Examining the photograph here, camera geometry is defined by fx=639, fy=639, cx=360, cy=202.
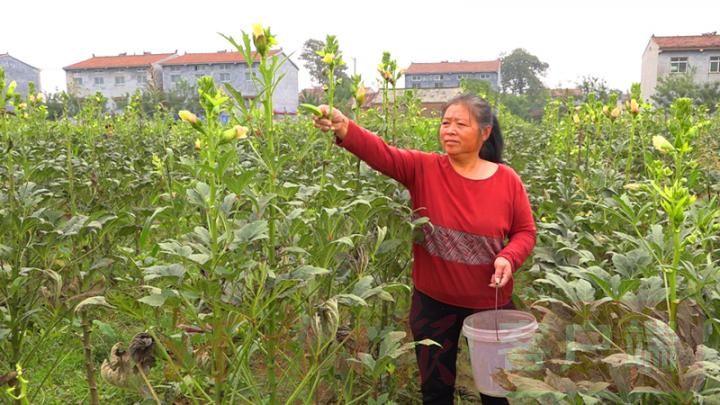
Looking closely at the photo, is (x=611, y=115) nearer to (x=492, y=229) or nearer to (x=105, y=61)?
(x=492, y=229)

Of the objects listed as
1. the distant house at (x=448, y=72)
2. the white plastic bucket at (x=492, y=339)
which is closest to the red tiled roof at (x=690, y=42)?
the distant house at (x=448, y=72)

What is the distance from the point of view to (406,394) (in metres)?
3.24

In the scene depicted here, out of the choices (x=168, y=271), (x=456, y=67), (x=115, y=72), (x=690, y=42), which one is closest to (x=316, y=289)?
(x=168, y=271)

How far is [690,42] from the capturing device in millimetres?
44406

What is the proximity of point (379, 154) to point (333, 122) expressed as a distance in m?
0.26

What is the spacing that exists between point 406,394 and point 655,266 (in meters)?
1.56

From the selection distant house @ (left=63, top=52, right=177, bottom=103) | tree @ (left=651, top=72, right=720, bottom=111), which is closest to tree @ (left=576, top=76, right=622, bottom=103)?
tree @ (left=651, top=72, right=720, bottom=111)

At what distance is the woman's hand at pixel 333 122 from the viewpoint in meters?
2.52

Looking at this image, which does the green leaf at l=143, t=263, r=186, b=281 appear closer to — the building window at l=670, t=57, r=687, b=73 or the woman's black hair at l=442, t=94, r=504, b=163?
the woman's black hair at l=442, t=94, r=504, b=163

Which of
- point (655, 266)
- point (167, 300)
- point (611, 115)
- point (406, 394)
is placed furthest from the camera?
point (611, 115)

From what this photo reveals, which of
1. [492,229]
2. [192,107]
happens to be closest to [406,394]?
[492,229]

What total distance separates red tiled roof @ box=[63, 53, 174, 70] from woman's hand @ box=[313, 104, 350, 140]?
58.1 meters

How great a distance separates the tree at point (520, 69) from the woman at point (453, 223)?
241ft

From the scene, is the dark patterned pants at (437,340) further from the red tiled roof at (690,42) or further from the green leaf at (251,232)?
the red tiled roof at (690,42)
